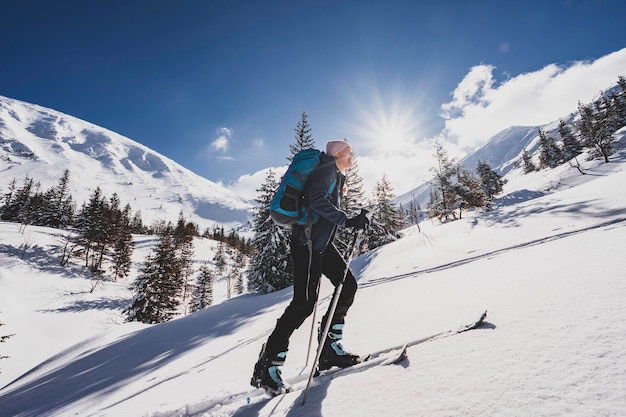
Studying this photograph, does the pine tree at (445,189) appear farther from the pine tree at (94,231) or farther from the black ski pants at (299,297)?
the pine tree at (94,231)

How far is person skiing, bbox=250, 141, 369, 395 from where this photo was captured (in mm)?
2537

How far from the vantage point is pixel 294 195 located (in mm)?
2723

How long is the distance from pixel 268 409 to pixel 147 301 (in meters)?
27.2

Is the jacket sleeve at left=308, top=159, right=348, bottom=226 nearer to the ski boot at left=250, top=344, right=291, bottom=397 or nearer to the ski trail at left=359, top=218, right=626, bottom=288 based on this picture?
the ski boot at left=250, top=344, right=291, bottom=397

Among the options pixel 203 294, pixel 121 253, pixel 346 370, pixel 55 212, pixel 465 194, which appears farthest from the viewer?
pixel 55 212

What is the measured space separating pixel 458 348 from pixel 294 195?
6.13 feet

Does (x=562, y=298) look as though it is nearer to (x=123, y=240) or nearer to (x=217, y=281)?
(x=123, y=240)

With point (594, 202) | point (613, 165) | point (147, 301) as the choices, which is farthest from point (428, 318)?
point (613, 165)

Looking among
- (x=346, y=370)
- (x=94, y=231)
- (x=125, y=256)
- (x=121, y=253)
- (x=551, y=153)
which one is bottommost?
(x=346, y=370)

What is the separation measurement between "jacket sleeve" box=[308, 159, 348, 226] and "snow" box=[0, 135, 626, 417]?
4.26 feet

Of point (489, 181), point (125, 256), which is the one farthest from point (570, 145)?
point (125, 256)

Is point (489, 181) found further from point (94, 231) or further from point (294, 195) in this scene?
point (94, 231)

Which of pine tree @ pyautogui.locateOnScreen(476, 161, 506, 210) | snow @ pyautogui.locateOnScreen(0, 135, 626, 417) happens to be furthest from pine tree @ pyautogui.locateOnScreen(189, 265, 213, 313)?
pine tree @ pyautogui.locateOnScreen(476, 161, 506, 210)

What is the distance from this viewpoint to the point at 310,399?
204 cm
